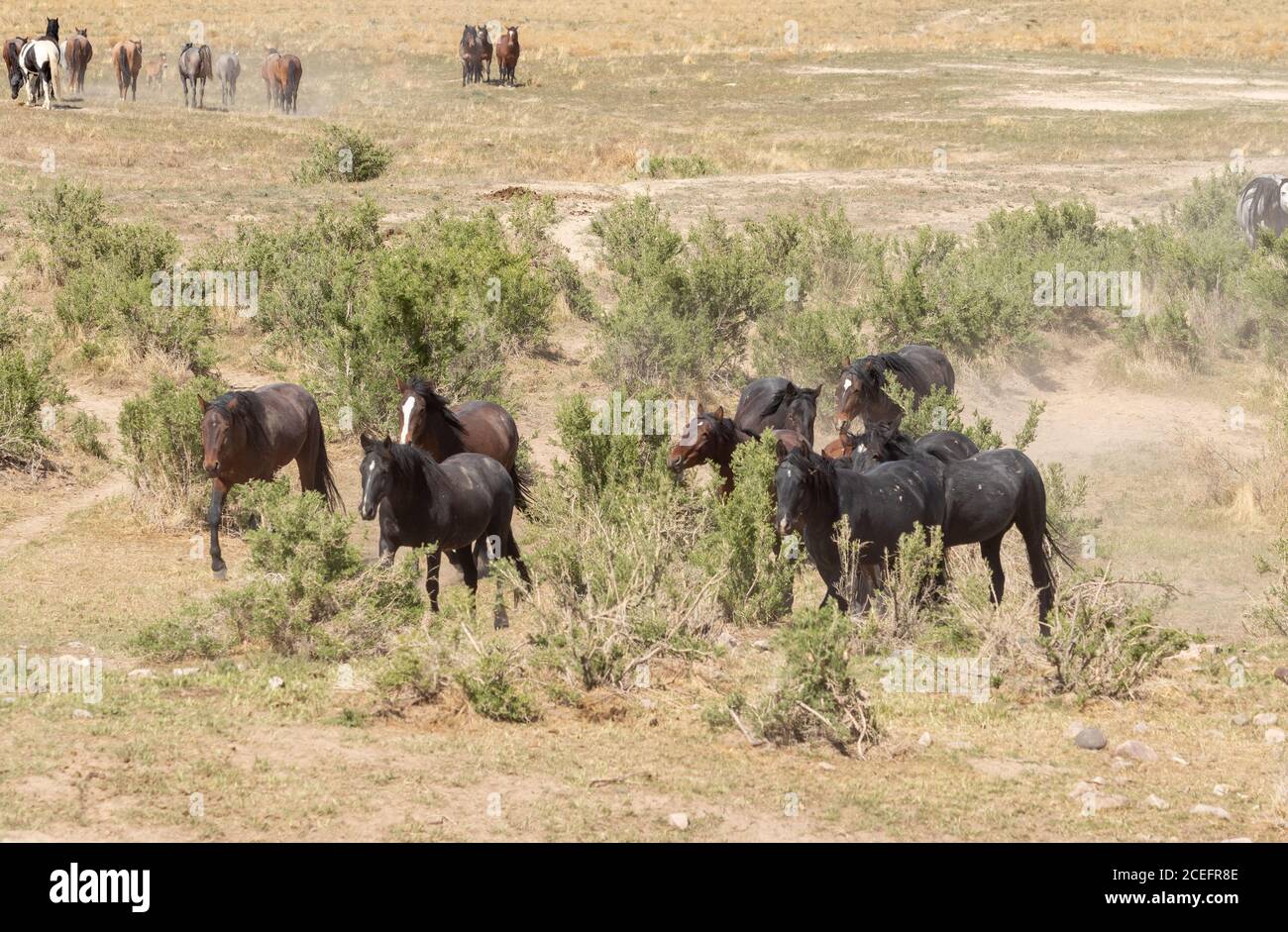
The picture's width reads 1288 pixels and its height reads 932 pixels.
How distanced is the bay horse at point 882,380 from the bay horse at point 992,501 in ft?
4.78

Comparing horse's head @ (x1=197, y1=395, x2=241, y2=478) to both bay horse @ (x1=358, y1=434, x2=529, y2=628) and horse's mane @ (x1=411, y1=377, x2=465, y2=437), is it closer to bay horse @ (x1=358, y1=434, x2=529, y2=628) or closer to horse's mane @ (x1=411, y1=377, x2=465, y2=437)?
horse's mane @ (x1=411, y1=377, x2=465, y2=437)

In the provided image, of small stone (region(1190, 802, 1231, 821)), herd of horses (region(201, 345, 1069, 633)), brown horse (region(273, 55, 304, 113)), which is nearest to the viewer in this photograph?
small stone (region(1190, 802, 1231, 821))

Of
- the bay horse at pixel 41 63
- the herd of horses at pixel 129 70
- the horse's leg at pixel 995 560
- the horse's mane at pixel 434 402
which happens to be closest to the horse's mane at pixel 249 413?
the horse's mane at pixel 434 402

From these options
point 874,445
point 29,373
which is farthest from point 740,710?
point 29,373

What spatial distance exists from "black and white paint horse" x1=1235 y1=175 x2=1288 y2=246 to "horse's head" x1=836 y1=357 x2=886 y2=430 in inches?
460

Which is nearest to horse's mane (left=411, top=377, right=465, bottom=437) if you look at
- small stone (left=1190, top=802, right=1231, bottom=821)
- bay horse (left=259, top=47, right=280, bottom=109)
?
small stone (left=1190, top=802, right=1231, bottom=821)

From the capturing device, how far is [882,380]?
14.3m

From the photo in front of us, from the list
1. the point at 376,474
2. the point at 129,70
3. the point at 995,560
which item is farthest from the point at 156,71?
the point at 995,560

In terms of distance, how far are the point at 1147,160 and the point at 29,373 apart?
76.4 feet

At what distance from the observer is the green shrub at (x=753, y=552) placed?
10969mm

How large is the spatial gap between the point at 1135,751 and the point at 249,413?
24.2 feet

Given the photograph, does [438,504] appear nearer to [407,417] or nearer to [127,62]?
[407,417]

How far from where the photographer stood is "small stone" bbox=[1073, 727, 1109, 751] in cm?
855
